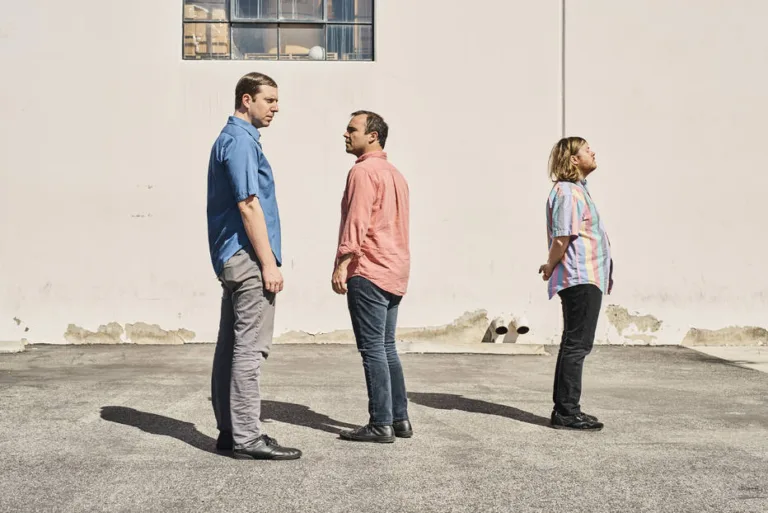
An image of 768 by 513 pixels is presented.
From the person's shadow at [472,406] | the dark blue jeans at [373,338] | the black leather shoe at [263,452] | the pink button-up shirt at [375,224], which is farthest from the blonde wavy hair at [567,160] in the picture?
the black leather shoe at [263,452]

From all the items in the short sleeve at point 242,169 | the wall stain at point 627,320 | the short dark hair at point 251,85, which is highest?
the short dark hair at point 251,85

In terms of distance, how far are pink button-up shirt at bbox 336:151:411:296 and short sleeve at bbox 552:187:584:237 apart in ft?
3.13

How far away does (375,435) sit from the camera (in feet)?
16.9

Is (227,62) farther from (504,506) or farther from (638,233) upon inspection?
(504,506)

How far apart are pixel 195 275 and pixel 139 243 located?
64 cm

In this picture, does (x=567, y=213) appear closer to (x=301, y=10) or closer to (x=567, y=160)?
(x=567, y=160)

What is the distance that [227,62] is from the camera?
10.0 metres

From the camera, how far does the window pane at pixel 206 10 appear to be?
10.2 meters

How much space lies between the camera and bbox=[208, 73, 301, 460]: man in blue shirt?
4.59m

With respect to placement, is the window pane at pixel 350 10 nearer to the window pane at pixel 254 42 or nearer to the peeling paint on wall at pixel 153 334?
the window pane at pixel 254 42

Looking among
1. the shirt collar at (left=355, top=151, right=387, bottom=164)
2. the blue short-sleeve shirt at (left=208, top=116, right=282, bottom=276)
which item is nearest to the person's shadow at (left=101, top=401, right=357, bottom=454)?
the blue short-sleeve shirt at (left=208, top=116, right=282, bottom=276)

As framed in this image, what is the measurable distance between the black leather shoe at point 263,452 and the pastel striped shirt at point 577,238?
72.3 inches

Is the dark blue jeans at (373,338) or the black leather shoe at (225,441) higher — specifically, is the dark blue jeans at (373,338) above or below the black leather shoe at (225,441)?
above

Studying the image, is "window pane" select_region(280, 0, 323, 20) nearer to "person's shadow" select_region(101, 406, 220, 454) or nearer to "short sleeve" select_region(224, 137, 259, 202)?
"person's shadow" select_region(101, 406, 220, 454)
